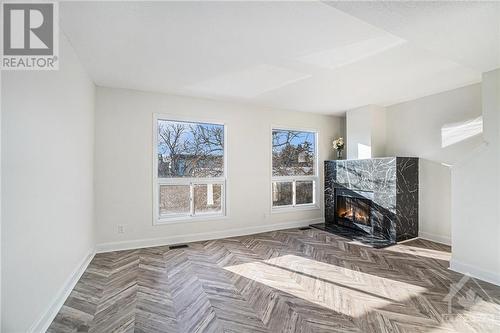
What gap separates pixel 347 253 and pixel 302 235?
3.55ft

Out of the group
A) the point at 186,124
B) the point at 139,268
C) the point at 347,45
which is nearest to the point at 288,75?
the point at 347,45

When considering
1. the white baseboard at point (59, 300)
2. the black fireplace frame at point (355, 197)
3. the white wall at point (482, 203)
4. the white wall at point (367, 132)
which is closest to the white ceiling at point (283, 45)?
the white wall at point (482, 203)

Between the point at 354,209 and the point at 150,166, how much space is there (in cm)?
406

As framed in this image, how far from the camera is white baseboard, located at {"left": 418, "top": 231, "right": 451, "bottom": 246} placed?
3.97 m

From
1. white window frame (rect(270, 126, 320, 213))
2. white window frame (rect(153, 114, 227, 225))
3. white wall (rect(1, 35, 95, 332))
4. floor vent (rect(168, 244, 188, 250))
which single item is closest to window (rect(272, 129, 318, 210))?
white window frame (rect(270, 126, 320, 213))

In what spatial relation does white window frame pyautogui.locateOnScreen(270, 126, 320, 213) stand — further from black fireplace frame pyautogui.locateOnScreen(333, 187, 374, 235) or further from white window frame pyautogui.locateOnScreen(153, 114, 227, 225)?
white window frame pyautogui.locateOnScreen(153, 114, 227, 225)

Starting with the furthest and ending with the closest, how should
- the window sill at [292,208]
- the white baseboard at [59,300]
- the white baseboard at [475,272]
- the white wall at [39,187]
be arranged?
the window sill at [292,208], the white baseboard at [475,272], the white baseboard at [59,300], the white wall at [39,187]

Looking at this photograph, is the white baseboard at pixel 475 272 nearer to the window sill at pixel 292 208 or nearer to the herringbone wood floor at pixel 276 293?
the herringbone wood floor at pixel 276 293

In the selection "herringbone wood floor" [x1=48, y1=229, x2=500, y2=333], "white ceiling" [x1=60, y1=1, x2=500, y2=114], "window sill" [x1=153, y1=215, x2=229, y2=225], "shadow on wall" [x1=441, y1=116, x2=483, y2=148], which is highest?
"white ceiling" [x1=60, y1=1, x2=500, y2=114]

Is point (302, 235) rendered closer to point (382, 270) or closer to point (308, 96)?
point (382, 270)

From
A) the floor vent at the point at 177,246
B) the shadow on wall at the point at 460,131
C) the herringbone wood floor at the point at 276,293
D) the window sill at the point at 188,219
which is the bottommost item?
the floor vent at the point at 177,246

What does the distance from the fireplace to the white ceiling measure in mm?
2073

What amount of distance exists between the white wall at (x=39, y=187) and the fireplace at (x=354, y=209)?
4.65 meters

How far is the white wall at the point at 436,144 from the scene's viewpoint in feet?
12.3
